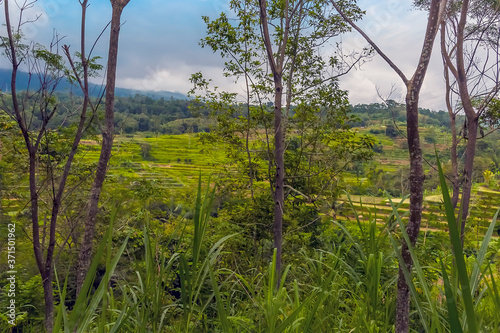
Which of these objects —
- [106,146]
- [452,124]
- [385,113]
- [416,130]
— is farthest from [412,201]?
[385,113]

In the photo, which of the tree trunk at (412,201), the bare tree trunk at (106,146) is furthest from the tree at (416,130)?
the bare tree trunk at (106,146)

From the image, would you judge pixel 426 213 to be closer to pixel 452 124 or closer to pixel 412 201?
pixel 452 124

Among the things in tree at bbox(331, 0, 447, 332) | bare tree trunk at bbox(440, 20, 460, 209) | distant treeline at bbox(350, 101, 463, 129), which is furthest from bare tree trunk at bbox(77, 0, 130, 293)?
bare tree trunk at bbox(440, 20, 460, 209)

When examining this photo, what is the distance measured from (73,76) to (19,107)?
1.50 feet

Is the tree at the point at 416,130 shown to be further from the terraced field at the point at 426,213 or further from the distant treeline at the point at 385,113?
the distant treeline at the point at 385,113

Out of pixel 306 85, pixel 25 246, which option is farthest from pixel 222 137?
pixel 25 246

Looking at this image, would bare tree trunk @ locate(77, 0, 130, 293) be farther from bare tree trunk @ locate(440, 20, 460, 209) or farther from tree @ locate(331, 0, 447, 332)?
bare tree trunk @ locate(440, 20, 460, 209)

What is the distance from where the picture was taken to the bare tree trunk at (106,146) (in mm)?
2689

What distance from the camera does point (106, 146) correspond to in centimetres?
268

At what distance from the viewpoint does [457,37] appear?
418 cm

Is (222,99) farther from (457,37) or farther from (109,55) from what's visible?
(457,37)

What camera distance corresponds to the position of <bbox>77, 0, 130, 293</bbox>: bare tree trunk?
8.82 ft

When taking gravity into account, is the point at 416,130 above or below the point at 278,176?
above

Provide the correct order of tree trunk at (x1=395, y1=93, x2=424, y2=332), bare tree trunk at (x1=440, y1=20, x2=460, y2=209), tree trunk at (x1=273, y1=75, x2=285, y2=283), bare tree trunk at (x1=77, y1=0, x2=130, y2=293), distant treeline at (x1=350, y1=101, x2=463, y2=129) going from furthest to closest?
bare tree trunk at (x1=440, y1=20, x2=460, y2=209)
tree trunk at (x1=273, y1=75, x2=285, y2=283)
bare tree trunk at (x1=77, y1=0, x2=130, y2=293)
distant treeline at (x1=350, y1=101, x2=463, y2=129)
tree trunk at (x1=395, y1=93, x2=424, y2=332)
